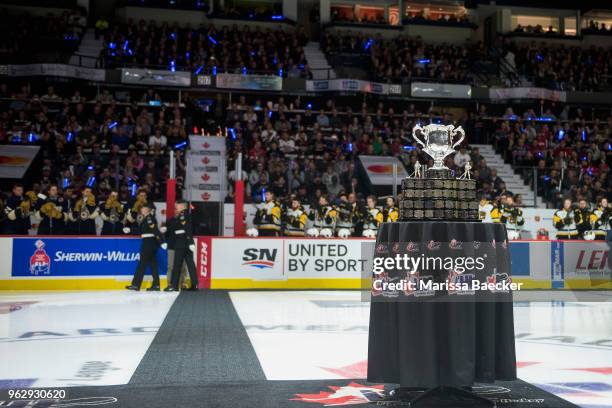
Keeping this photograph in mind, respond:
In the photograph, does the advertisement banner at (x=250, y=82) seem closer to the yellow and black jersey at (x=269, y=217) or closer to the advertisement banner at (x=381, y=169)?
the advertisement banner at (x=381, y=169)

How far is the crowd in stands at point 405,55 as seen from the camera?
31.5 m

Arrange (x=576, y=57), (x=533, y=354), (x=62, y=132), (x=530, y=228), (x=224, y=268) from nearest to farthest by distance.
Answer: (x=533, y=354) → (x=224, y=268) → (x=530, y=228) → (x=62, y=132) → (x=576, y=57)

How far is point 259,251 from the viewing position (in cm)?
1567

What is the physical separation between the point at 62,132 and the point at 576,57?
25.6 metres

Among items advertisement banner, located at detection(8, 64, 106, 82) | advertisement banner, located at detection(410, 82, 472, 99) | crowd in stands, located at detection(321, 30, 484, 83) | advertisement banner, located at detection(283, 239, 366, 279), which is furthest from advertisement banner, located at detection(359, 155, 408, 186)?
advertisement banner, located at detection(8, 64, 106, 82)

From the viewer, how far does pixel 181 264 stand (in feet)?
48.1

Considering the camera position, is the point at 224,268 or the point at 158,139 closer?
the point at 224,268

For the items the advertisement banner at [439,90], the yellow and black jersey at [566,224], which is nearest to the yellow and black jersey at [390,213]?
Answer: the yellow and black jersey at [566,224]

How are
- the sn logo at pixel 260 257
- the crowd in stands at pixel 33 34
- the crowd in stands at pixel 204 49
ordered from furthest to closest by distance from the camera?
the crowd in stands at pixel 204 49
the crowd in stands at pixel 33 34
the sn logo at pixel 260 257

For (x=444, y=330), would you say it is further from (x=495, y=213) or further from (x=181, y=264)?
(x=495, y=213)

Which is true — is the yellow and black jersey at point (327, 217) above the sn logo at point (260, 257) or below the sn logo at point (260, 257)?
above

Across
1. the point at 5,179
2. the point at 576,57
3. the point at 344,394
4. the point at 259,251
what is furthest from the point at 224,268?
the point at 576,57

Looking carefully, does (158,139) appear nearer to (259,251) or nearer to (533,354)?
(259,251)

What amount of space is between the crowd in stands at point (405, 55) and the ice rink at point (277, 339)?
19737mm
